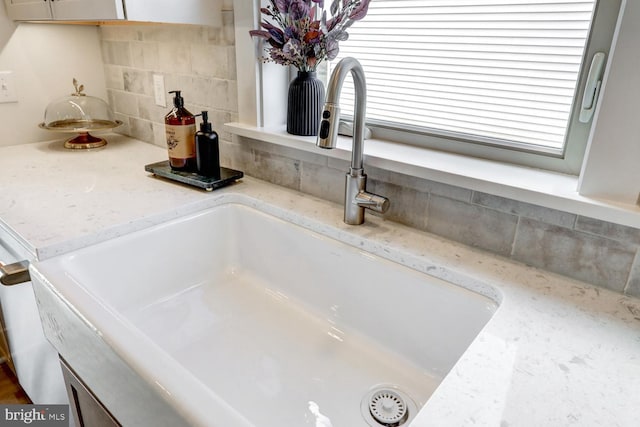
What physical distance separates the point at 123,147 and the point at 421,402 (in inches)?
56.2

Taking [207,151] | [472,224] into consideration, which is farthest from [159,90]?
[472,224]

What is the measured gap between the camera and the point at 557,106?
0.90 meters

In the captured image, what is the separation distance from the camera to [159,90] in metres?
1.62

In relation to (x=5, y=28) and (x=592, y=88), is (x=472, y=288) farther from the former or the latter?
(x=5, y=28)

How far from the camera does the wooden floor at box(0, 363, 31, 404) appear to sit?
153 centimetres

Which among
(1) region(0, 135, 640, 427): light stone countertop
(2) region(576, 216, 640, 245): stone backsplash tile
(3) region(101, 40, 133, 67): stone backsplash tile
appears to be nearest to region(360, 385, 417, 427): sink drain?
(1) region(0, 135, 640, 427): light stone countertop

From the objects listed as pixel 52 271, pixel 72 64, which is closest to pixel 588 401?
pixel 52 271

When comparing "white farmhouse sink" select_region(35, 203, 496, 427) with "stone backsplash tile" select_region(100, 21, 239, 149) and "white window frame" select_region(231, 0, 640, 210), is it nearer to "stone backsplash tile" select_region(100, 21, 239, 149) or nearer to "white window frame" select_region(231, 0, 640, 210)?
"white window frame" select_region(231, 0, 640, 210)

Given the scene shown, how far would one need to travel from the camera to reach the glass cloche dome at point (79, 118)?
1638mm

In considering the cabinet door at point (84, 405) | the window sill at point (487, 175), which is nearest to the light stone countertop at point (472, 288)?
the window sill at point (487, 175)

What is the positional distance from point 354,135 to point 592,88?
1.52 feet

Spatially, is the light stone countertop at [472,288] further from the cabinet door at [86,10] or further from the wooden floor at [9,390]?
the wooden floor at [9,390]

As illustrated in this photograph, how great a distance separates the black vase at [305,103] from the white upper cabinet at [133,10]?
0.35 m

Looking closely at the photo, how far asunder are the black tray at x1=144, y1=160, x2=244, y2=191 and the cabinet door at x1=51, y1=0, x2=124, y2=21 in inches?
16.5
